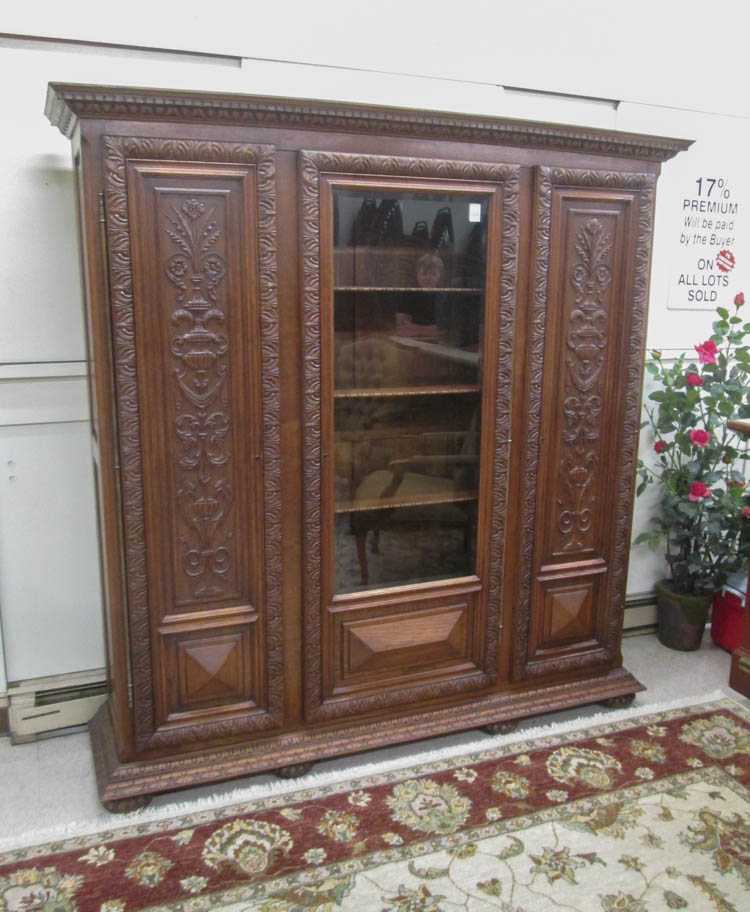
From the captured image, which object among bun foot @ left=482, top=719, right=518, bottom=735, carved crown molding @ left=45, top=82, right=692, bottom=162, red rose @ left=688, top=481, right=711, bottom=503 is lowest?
bun foot @ left=482, top=719, right=518, bottom=735

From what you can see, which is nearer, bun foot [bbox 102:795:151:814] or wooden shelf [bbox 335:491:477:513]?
bun foot [bbox 102:795:151:814]

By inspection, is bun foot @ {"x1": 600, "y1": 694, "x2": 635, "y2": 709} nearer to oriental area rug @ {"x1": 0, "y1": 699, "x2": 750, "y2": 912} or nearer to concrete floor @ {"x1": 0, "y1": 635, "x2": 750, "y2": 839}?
concrete floor @ {"x1": 0, "y1": 635, "x2": 750, "y2": 839}

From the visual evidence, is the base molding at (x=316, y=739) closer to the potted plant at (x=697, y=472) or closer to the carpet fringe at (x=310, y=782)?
the carpet fringe at (x=310, y=782)

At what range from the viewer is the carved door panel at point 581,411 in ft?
6.84

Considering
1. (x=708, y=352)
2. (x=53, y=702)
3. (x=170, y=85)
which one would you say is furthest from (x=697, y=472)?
(x=53, y=702)

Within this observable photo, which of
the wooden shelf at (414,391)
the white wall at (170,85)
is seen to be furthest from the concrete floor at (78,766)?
the wooden shelf at (414,391)

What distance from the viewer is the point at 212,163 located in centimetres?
173

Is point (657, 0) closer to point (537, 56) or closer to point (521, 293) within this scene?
point (537, 56)

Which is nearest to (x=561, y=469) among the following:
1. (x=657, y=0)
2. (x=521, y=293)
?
(x=521, y=293)

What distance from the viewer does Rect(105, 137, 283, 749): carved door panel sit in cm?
172

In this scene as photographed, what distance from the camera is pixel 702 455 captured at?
267 cm

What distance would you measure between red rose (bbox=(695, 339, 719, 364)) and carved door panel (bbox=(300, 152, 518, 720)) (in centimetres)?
86

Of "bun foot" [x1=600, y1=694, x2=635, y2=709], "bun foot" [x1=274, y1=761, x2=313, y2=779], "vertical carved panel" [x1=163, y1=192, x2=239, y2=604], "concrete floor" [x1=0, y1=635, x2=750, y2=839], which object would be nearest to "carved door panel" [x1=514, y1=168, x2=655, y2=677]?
"bun foot" [x1=600, y1=694, x2=635, y2=709]

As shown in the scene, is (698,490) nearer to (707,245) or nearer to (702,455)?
(702,455)
